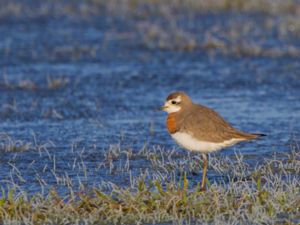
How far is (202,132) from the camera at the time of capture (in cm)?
830

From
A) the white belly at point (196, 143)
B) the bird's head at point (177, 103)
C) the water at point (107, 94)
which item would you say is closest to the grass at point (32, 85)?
the water at point (107, 94)

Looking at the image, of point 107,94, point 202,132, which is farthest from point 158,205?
point 107,94

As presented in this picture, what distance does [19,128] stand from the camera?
444 inches

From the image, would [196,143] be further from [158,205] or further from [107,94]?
[107,94]

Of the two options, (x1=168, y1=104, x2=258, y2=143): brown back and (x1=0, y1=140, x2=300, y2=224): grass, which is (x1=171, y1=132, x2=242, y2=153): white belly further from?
(x1=0, y1=140, x2=300, y2=224): grass

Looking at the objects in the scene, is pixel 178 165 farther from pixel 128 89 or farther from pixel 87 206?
pixel 128 89

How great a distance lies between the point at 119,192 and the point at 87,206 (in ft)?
0.96

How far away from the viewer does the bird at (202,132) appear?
325 inches

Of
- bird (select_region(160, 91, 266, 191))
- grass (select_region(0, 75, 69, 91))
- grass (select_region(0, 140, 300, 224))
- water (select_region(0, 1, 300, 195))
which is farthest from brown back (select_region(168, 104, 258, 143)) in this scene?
grass (select_region(0, 75, 69, 91))

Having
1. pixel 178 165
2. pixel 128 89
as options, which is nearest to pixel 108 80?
pixel 128 89

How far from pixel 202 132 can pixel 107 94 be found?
16.9ft

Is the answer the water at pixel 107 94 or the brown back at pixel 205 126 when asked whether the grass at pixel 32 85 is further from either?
the brown back at pixel 205 126

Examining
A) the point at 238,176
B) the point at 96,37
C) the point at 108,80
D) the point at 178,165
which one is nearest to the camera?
the point at 238,176

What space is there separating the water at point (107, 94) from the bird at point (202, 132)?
77 cm
